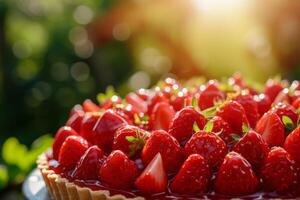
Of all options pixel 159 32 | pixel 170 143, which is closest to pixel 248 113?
pixel 170 143

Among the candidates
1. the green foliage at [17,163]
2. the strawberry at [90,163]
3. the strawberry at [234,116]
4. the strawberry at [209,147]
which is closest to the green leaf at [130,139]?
the strawberry at [90,163]

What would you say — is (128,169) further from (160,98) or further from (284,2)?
(284,2)

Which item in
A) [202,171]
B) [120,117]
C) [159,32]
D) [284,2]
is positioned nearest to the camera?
[202,171]

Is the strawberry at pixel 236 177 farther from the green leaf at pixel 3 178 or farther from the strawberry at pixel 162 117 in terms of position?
the green leaf at pixel 3 178

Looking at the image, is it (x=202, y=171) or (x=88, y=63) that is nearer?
(x=202, y=171)

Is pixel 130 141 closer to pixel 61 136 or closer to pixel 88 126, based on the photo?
pixel 88 126

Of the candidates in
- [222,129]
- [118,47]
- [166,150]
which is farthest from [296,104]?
[118,47]

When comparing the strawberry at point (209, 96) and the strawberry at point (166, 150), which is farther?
the strawberry at point (209, 96)
